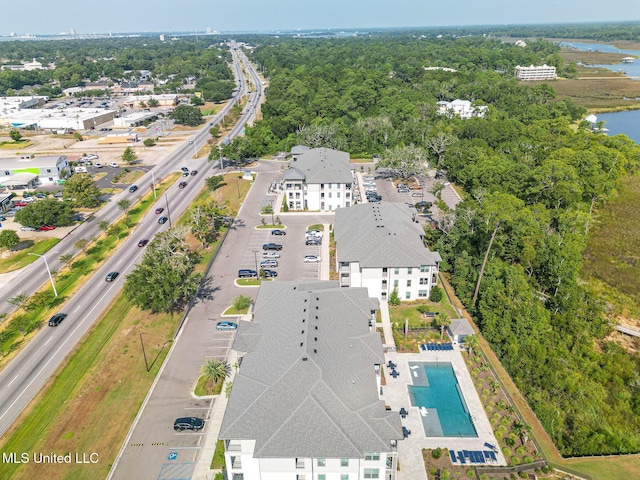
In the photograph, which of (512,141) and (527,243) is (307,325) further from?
(512,141)

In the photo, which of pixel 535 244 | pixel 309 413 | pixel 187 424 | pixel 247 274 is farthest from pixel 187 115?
pixel 309 413

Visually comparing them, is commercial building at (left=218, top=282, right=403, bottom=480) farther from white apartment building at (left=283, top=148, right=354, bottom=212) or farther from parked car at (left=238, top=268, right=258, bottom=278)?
white apartment building at (left=283, top=148, right=354, bottom=212)

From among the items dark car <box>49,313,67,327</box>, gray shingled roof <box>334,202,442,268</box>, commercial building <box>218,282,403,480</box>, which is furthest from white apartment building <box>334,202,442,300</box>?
dark car <box>49,313,67,327</box>

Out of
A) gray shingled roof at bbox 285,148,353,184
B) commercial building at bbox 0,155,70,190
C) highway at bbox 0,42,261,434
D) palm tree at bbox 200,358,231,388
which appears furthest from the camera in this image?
commercial building at bbox 0,155,70,190

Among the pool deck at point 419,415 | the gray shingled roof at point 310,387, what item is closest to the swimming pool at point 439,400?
the pool deck at point 419,415

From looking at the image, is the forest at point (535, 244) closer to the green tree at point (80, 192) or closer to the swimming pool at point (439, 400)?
the swimming pool at point (439, 400)

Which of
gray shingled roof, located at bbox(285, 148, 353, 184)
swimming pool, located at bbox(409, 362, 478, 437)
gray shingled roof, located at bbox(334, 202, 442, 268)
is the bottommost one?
swimming pool, located at bbox(409, 362, 478, 437)
